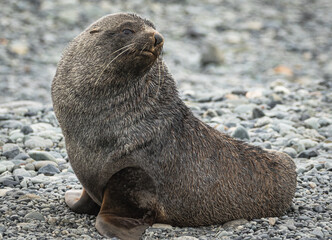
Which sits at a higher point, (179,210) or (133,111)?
(133,111)

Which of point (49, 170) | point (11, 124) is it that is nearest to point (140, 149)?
point (49, 170)

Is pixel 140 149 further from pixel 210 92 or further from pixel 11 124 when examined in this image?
pixel 210 92

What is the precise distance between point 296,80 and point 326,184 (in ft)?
30.4

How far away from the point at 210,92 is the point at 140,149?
7038 mm

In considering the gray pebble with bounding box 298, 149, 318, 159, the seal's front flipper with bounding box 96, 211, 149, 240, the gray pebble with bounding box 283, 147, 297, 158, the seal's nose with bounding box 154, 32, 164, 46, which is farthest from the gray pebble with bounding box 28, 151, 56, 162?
the gray pebble with bounding box 298, 149, 318, 159

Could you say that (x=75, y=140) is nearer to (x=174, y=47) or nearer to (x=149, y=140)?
(x=149, y=140)

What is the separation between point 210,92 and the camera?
42.0 feet

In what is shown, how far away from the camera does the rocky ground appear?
6105mm

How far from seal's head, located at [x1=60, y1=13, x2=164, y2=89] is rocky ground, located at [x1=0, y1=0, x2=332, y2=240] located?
1.62 metres

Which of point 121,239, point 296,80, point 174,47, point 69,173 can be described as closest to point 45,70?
point 174,47

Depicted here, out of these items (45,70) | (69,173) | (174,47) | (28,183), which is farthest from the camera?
(174,47)

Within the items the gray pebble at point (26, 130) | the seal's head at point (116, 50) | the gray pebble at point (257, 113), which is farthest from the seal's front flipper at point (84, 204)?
the gray pebble at point (257, 113)

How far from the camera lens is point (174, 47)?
18328mm

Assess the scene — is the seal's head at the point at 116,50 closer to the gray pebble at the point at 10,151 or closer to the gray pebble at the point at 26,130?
the gray pebble at the point at 10,151
